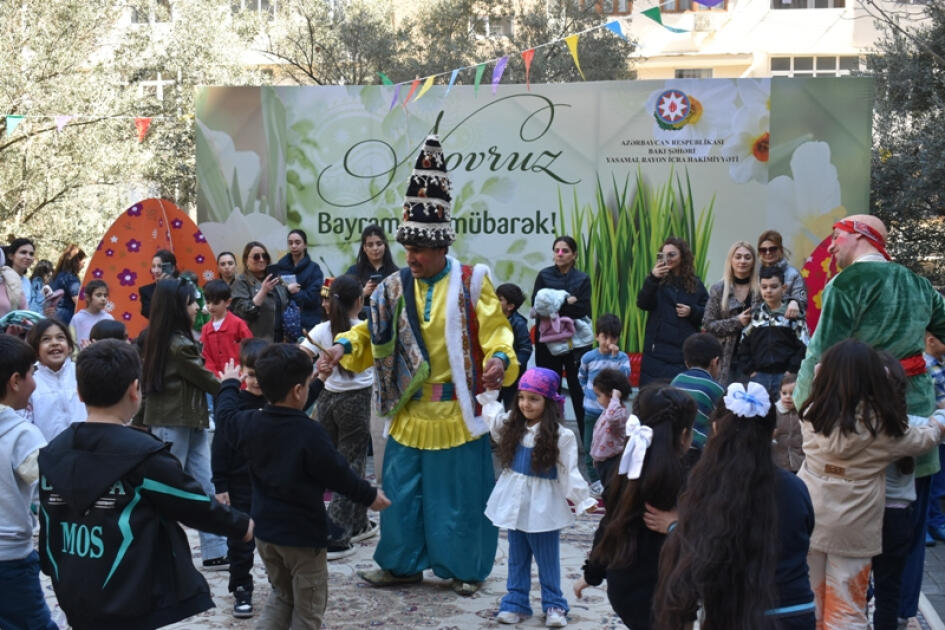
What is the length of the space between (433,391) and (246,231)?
19.8 feet

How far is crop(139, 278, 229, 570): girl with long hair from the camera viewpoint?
6.28 m

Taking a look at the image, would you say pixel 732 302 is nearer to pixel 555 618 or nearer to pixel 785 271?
pixel 785 271

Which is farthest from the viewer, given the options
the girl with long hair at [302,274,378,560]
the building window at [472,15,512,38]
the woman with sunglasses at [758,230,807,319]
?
the building window at [472,15,512,38]

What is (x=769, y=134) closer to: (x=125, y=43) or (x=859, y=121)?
(x=859, y=121)

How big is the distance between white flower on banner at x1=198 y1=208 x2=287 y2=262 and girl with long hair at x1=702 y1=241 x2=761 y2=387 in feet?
16.7

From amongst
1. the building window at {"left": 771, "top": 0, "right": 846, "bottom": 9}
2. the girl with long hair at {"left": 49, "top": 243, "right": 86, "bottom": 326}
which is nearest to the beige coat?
the girl with long hair at {"left": 49, "top": 243, "right": 86, "bottom": 326}

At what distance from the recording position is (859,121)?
1055cm

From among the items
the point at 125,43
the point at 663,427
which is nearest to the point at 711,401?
the point at 663,427

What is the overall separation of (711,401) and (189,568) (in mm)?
2868

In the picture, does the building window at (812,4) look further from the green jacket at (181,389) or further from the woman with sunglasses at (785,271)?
the green jacket at (181,389)

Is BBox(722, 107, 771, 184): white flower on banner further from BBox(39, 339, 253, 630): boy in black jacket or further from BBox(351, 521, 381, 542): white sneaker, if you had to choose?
BBox(39, 339, 253, 630): boy in black jacket

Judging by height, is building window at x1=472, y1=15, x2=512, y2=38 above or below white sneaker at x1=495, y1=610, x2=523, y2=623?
above

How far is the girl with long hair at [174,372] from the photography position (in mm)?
6277

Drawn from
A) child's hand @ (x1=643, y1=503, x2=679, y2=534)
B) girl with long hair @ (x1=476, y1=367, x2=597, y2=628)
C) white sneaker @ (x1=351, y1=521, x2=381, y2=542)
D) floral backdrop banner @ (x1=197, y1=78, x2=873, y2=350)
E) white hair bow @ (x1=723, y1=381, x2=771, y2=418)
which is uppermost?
floral backdrop banner @ (x1=197, y1=78, x2=873, y2=350)
